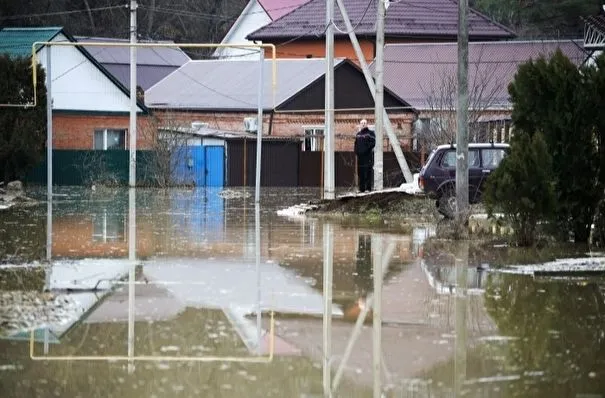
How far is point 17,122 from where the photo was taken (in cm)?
3812

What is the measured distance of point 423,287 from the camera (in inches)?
576

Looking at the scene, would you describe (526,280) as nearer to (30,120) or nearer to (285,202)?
(285,202)

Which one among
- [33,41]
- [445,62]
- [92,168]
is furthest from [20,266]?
[445,62]

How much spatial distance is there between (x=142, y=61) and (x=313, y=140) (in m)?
15.8

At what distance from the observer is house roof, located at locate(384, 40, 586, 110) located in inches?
2169

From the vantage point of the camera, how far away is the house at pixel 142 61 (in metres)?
63.6

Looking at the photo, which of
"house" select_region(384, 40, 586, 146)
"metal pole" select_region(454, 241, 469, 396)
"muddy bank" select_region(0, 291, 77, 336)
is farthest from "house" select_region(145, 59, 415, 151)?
"muddy bank" select_region(0, 291, 77, 336)

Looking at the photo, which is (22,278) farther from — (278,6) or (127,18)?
(278,6)

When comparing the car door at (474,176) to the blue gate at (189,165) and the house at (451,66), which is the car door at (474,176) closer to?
the blue gate at (189,165)

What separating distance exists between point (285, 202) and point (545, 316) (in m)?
23.3

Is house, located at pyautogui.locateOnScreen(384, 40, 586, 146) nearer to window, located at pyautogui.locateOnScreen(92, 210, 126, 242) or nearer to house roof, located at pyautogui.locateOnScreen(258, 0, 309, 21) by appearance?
house roof, located at pyautogui.locateOnScreen(258, 0, 309, 21)

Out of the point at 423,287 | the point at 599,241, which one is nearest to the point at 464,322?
the point at 423,287

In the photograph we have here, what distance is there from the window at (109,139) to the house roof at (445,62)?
12.6 metres

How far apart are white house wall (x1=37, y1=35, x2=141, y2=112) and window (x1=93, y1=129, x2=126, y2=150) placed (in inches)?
42.6
